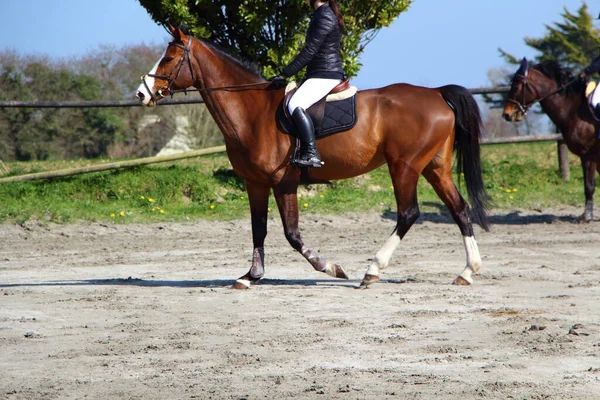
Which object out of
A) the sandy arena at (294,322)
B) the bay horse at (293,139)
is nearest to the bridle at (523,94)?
the sandy arena at (294,322)

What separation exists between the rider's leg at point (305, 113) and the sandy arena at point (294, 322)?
48.9 inches

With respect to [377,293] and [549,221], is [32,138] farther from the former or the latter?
[377,293]

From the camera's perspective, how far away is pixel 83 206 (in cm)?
1412

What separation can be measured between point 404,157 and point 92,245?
5121mm

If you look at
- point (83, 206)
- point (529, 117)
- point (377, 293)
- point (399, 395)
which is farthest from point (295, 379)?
point (529, 117)

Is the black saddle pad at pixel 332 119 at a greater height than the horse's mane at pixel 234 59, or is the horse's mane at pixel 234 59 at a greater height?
the horse's mane at pixel 234 59

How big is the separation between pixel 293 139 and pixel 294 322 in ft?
7.57

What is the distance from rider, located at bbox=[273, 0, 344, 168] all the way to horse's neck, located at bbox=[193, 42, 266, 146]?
400 mm

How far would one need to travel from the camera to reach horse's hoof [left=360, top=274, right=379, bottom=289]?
8.49 metres

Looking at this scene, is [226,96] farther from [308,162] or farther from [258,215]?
[258,215]

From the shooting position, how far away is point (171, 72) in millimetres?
8648

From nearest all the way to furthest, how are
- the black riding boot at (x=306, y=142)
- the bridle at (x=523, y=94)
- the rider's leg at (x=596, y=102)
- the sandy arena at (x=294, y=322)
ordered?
the sandy arena at (x=294, y=322) < the black riding boot at (x=306, y=142) < the rider's leg at (x=596, y=102) < the bridle at (x=523, y=94)

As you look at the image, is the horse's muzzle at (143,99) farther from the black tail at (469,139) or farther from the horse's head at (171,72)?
the black tail at (469,139)

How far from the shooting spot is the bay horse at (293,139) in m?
8.61
